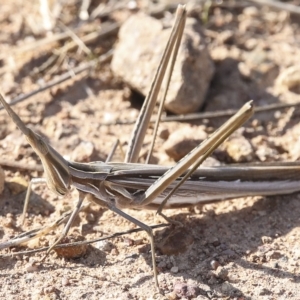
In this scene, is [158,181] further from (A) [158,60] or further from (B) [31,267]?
(A) [158,60]

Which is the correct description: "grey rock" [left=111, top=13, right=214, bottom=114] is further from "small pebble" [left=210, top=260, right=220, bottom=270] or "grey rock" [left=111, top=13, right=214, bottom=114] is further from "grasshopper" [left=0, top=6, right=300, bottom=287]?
"small pebble" [left=210, top=260, right=220, bottom=270]

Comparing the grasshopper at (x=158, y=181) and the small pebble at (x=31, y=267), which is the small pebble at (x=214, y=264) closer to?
the grasshopper at (x=158, y=181)

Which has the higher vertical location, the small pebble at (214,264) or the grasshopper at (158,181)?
the grasshopper at (158,181)

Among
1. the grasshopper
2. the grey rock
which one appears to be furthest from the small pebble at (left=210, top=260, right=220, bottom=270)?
the grey rock

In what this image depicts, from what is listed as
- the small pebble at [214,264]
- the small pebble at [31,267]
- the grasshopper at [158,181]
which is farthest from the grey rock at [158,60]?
the small pebble at [31,267]

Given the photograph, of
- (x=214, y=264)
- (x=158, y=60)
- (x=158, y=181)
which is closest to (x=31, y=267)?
(x=158, y=181)

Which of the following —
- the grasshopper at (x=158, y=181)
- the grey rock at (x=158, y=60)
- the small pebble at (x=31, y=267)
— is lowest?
the small pebble at (x=31, y=267)

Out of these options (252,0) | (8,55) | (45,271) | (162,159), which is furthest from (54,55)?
(45,271)

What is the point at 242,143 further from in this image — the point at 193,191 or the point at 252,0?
the point at 252,0
